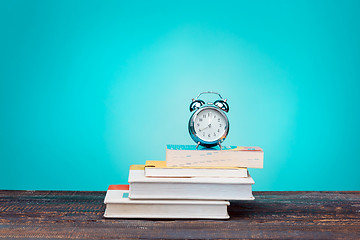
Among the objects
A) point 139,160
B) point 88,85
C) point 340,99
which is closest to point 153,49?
point 88,85

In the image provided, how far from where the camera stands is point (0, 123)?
10.2ft

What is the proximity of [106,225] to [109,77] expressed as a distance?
1.61 metres

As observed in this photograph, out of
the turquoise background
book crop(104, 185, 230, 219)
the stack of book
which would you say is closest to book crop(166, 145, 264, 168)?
the stack of book

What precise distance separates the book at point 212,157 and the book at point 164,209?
6.8 inches

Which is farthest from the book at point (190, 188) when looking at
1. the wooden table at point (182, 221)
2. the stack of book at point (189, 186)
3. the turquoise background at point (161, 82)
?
the turquoise background at point (161, 82)

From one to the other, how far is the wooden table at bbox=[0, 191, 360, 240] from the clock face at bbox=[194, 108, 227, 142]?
365mm

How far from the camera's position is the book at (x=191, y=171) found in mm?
1897

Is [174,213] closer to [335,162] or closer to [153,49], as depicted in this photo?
[153,49]

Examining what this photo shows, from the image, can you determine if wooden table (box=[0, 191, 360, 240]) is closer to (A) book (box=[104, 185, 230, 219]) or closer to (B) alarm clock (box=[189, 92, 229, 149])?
(A) book (box=[104, 185, 230, 219])

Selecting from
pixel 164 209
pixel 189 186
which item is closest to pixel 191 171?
pixel 189 186

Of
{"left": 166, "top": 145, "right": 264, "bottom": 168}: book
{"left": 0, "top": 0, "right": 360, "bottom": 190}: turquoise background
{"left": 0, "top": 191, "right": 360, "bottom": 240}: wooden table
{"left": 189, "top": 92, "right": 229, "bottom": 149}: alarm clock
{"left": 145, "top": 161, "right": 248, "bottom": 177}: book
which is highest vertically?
{"left": 0, "top": 0, "right": 360, "bottom": 190}: turquoise background

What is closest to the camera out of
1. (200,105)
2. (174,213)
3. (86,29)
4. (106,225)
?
(106,225)

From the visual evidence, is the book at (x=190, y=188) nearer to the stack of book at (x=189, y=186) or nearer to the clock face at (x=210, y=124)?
the stack of book at (x=189, y=186)

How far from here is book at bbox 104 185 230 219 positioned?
1856 millimetres
